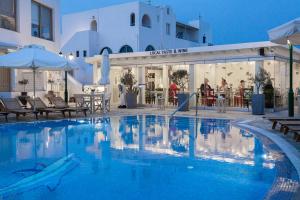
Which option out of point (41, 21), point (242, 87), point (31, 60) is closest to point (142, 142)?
point (31, 60)

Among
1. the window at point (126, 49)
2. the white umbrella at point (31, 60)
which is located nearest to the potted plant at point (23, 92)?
the white umbrella at point (31, 60)

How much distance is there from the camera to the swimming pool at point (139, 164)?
4965 mm

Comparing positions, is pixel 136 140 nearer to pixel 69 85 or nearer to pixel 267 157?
pixel 267 157

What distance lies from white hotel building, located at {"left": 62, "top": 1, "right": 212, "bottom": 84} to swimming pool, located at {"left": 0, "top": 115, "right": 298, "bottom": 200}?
20226mm

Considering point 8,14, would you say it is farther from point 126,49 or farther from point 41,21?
point 126,49

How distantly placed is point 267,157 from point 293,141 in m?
1.68

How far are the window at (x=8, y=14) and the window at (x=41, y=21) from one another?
54.0 inches

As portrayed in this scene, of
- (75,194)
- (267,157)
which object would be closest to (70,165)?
(75,194)

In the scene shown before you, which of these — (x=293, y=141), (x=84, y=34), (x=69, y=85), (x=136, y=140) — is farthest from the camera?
(x=84, y=34)

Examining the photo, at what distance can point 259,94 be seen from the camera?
1498cm

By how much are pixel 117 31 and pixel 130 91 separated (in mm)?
13170

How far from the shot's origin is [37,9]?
1958 centimetres

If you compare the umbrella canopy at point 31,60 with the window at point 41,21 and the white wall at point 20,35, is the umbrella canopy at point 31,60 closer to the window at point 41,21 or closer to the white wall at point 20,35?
the white wall at point 20,35

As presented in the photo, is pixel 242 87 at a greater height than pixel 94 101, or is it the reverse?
pixel 242 87
